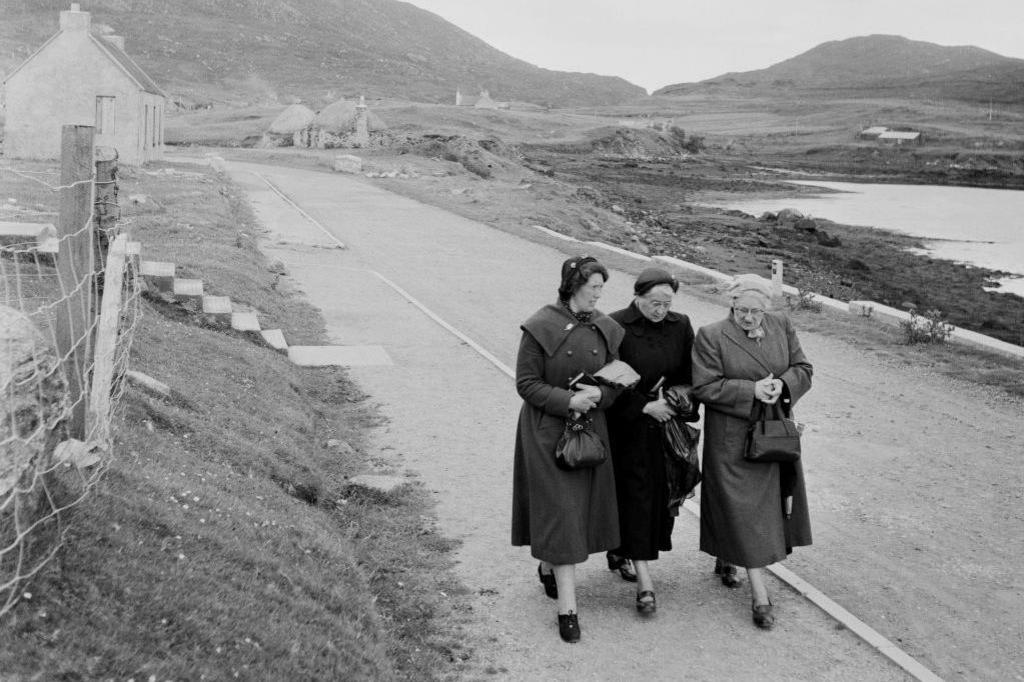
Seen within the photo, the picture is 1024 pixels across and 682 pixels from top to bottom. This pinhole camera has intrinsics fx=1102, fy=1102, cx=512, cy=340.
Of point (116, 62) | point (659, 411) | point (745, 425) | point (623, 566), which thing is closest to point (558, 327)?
point (659, 411)

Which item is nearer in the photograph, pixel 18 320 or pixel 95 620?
pixel 95 620

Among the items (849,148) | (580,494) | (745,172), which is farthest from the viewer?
(849,148)

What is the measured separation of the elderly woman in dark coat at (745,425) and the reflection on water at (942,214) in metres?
29.8

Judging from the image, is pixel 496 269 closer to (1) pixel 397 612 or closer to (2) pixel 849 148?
(1) pixel 397 612

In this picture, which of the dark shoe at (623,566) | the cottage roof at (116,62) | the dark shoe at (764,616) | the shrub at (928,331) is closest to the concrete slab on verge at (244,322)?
the dark shoe at (623,566)

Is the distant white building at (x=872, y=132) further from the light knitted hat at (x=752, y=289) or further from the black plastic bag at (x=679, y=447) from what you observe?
the black plastic bag at (x=679, y=447)

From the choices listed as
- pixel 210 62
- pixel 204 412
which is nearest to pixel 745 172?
pixel 204 412

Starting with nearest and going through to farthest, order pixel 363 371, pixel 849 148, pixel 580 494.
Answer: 1. pixel 580 494
2. pixel 363 371
3. pixel 849 148

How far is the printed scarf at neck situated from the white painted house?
35.4 m

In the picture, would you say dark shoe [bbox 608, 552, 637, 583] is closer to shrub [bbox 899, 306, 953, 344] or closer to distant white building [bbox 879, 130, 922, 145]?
shrub [bbox 899, 306, 953, 344]

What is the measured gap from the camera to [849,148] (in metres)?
146

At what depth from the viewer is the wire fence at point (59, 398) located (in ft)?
15.9

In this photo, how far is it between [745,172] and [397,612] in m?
99.5

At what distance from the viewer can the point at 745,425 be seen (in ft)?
23.6
